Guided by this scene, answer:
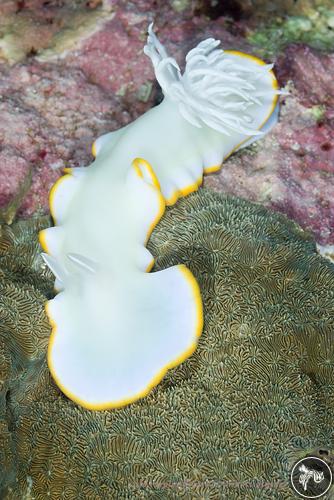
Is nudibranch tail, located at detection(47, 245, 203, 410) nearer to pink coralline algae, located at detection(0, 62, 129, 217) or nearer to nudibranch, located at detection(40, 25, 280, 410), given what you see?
nudibranch, located at detection(40, 25, 280, 410)

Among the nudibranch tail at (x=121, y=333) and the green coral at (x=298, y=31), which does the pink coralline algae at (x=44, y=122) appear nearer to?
the nudibranch tail at (x=121, y=333)

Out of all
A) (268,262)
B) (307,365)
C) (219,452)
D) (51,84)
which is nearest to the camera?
(219,452)

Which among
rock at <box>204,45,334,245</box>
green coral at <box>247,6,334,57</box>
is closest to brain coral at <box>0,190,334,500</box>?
rock at <box>204,45,334,245</box>

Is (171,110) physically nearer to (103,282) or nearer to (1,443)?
(103,282)

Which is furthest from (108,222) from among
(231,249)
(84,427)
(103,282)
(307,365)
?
(307,365)

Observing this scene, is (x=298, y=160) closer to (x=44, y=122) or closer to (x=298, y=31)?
(x=298, y=31)

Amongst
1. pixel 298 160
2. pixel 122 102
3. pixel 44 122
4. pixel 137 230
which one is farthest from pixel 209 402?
pixel 122 102

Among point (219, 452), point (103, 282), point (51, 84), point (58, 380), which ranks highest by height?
point (51, 84)
